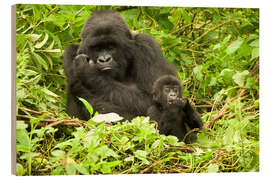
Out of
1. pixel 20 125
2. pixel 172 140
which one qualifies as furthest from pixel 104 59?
pixel 20 125

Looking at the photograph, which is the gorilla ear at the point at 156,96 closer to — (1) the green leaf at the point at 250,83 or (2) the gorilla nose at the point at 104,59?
(2) the gorilla nose at the point at 104,59

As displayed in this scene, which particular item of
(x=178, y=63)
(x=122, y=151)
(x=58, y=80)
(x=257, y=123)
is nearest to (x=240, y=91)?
(x=257, y=123)

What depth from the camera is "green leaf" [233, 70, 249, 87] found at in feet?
12.9

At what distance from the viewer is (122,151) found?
3.32m

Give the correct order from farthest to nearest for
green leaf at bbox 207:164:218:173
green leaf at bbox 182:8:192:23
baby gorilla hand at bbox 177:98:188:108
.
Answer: green leaf at bbox 182:8:192:23 < baby gorilla hand at bbox 177:98:188:108 < green leaf at bbox 207:164:218:173

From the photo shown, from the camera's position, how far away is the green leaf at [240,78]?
3.94 m

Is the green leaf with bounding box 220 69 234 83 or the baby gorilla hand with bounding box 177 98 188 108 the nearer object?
the baby gorilla hand with bounding box 177 98 188 108

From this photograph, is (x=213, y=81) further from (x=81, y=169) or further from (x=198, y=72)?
(x=81, y=169)

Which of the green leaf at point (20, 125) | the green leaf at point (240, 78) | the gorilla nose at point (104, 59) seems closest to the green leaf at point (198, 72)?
the green leaf at point (240, 78)

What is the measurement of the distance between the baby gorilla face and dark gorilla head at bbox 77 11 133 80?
1.59 feet

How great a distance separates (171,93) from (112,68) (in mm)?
547

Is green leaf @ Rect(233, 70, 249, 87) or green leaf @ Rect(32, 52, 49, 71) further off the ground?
green leaf @ Rect(32, 52, 49, 71)

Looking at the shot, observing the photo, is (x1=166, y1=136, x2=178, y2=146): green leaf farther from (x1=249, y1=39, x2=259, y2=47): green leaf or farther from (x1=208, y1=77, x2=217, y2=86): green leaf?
(x1=249, y1=39, x2=259, y2=47): green leaf

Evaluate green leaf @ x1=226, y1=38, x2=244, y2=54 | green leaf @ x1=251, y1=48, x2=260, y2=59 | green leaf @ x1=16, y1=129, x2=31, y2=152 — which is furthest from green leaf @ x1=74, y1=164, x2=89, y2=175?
green leaf @ x1=251, y1=48, x2=260, y2=59
